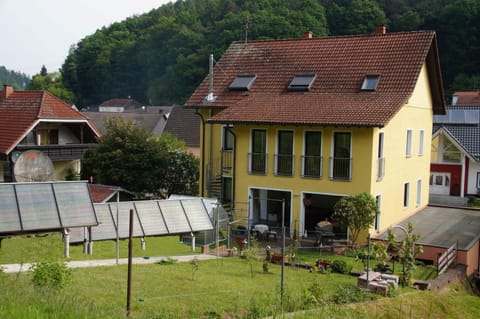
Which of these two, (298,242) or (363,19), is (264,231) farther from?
(363,19)

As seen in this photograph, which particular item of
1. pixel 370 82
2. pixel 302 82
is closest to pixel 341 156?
pixel 370 82

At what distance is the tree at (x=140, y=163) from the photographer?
27766 mm

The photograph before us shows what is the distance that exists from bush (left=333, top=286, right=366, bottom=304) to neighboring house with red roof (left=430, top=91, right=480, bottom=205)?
957 inches

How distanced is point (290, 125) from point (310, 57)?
5773 mm

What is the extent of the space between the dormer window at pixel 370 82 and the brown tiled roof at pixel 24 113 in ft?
61.6

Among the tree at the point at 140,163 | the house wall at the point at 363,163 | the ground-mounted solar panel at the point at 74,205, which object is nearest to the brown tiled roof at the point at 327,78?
the house wall at the point at 363,163

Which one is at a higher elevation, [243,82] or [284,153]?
[243,82]

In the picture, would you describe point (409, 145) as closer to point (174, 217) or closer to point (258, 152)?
point (258, 152)

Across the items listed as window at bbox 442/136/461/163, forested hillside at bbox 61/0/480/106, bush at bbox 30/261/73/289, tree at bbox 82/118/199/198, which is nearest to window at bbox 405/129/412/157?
tree at bbox 82/118/199/198

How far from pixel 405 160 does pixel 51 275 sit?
715 inches

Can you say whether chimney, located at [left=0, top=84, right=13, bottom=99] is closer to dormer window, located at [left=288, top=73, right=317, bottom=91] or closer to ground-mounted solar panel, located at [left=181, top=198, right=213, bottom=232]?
dormer window, located at [left=288, top=73, right=317, bottom=91]

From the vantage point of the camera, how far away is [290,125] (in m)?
21.6

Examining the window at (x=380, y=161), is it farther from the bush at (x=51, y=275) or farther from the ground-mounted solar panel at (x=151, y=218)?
the bush at (x=51, y=275)

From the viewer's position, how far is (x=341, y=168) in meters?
21.2
